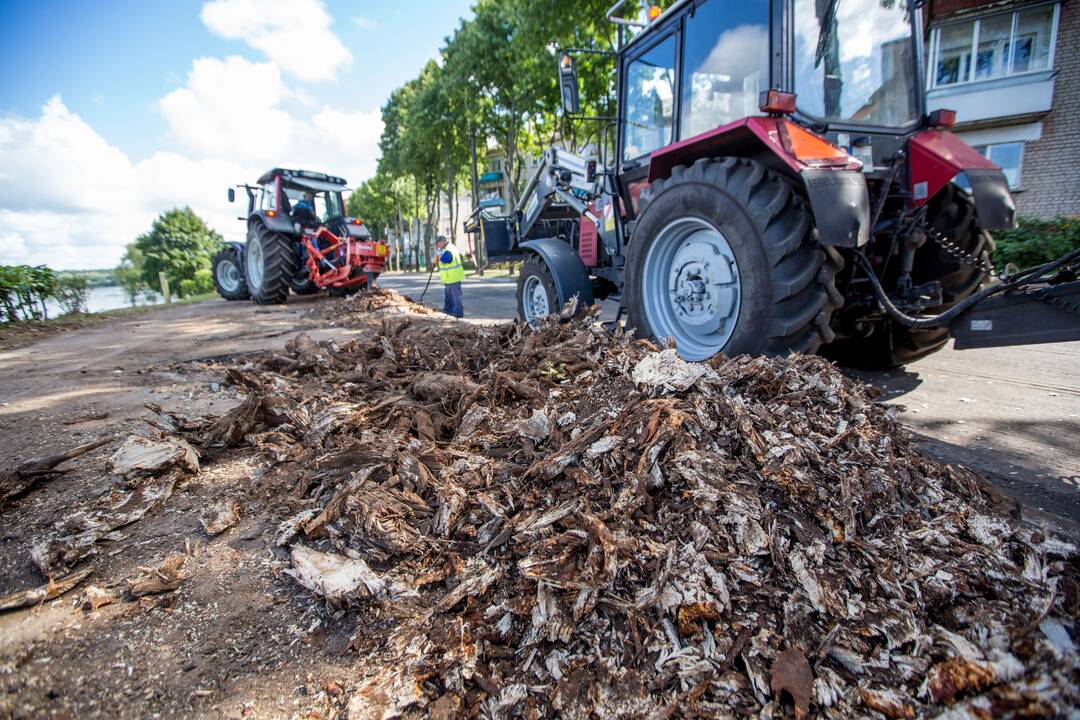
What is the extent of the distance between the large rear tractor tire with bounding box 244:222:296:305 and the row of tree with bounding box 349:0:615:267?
7244 mm

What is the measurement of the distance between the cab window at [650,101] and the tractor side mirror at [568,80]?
0.54 metres

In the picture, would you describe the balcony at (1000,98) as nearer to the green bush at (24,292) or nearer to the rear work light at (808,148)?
the rear work light at (808,148)

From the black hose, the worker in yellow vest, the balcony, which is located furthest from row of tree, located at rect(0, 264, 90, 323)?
the balcony

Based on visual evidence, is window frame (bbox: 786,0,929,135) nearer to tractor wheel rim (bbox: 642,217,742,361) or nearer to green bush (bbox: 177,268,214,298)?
tractor wheel rim (bbox: 642,217,742,361)

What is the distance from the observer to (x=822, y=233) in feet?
9.29

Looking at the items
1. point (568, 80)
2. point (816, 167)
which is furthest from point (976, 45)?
point (816, 167)

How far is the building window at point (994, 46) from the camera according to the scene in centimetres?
1348

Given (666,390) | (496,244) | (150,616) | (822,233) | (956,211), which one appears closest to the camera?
(150,616)

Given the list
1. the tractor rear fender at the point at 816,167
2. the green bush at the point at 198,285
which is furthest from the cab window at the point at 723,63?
the green bush at the point at 198,285

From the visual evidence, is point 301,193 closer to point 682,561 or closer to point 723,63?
point 723,63

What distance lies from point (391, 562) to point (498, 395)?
1319 millimetres

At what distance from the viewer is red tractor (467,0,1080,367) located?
2.88 m

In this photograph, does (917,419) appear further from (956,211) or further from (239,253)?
(239,253)

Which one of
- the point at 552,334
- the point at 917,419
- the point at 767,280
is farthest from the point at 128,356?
the point at 917,419
